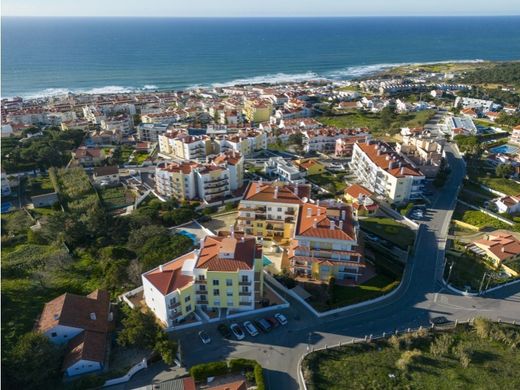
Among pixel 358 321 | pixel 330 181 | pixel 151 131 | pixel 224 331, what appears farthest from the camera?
pixel 151 131

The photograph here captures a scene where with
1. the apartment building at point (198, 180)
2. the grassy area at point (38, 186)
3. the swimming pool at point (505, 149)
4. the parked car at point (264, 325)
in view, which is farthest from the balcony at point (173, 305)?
the swimming pool at point (505, 149)

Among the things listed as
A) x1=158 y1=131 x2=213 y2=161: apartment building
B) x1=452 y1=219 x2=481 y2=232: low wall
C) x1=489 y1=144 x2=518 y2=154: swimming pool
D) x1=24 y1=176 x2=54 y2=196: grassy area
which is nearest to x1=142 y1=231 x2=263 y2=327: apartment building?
x1=452 y1=219 x2=481 y2=232: low wall

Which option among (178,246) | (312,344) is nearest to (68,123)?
(178,246)

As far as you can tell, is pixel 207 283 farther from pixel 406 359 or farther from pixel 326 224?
pixel 406 359

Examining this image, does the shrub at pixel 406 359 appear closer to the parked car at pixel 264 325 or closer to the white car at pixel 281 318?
the white car at pixel 281 318

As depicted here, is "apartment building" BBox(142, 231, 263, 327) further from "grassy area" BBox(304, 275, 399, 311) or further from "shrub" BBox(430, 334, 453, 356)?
"shrub" BBox(430, 334, 453, 356)

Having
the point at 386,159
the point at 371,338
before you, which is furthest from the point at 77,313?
the point at 386,159
